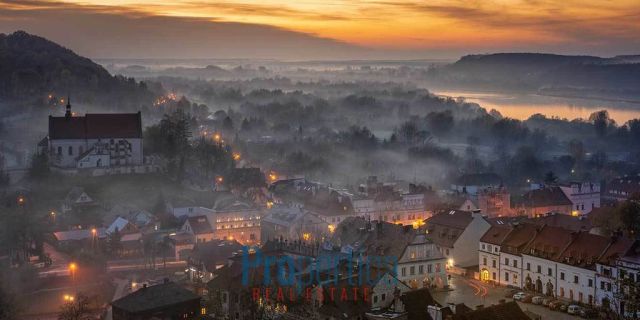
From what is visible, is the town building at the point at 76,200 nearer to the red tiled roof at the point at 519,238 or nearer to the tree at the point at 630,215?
the red tiled roof at the point at 519,238

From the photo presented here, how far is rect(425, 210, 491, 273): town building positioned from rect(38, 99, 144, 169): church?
109 feet

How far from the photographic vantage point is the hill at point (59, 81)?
119312 millimetres

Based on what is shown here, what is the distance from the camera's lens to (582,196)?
74062 millimetres

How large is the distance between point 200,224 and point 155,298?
2337cm

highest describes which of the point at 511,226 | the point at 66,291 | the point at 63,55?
the point at 63,55

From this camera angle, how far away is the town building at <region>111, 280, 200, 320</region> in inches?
1457

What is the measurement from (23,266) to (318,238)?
19165 millimetres

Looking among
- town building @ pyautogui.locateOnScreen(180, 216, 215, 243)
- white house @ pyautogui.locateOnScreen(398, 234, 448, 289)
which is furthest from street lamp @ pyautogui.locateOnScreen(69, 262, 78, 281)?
white house @ pyautogui.locateOnScreen(398, 234, 448, 289)

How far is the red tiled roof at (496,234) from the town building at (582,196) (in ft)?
83.4

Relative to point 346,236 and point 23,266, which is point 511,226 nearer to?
point 346,236

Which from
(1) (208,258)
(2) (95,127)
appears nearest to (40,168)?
(2) (95,127)

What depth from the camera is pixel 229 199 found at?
68.4 meters

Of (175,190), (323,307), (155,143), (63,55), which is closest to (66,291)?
(323,307)

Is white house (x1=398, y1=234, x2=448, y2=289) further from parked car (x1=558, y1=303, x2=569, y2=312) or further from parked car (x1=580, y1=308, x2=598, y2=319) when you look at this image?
parked car (x1=580, y1=308, x2=598, y2=319)
